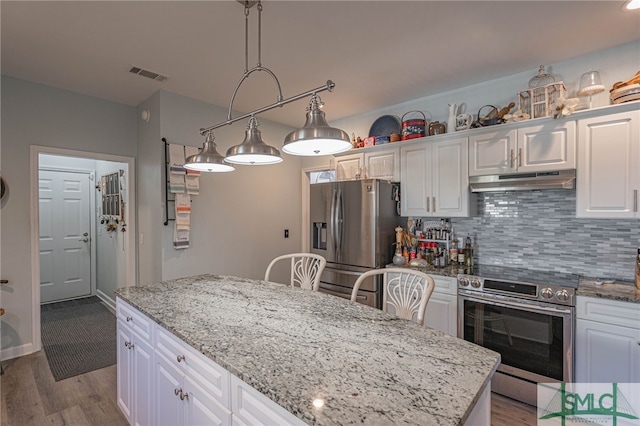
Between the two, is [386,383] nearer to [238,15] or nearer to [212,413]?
[212,413]

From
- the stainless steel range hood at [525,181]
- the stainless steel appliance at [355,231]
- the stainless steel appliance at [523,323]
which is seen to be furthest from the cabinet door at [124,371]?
the stainless steel range hood at [525,181]

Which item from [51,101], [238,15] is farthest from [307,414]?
[51,101]

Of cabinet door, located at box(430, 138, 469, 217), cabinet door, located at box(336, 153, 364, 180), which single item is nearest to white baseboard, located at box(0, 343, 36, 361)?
cabinet door, located at box(336, 153, 364, 180)

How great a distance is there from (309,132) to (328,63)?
1.58 m

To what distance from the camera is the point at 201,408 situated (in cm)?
125

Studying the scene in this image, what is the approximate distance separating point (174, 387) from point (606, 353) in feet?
8.47

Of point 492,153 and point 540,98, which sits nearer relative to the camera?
point 540,98

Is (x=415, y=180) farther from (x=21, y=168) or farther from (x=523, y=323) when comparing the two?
(x=21, y=168)

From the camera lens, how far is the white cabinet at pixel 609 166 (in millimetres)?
Answer: 2090

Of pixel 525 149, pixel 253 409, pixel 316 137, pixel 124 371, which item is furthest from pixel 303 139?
pixel 525 149

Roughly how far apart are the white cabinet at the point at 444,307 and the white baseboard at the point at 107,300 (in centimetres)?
416

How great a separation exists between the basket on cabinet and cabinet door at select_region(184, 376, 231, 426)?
2916 mm

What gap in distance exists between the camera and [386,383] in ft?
3.08

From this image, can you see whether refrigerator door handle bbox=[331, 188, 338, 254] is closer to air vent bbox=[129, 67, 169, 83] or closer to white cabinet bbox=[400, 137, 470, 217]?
white cabinet bbox=[400, 137, 470, 217]
